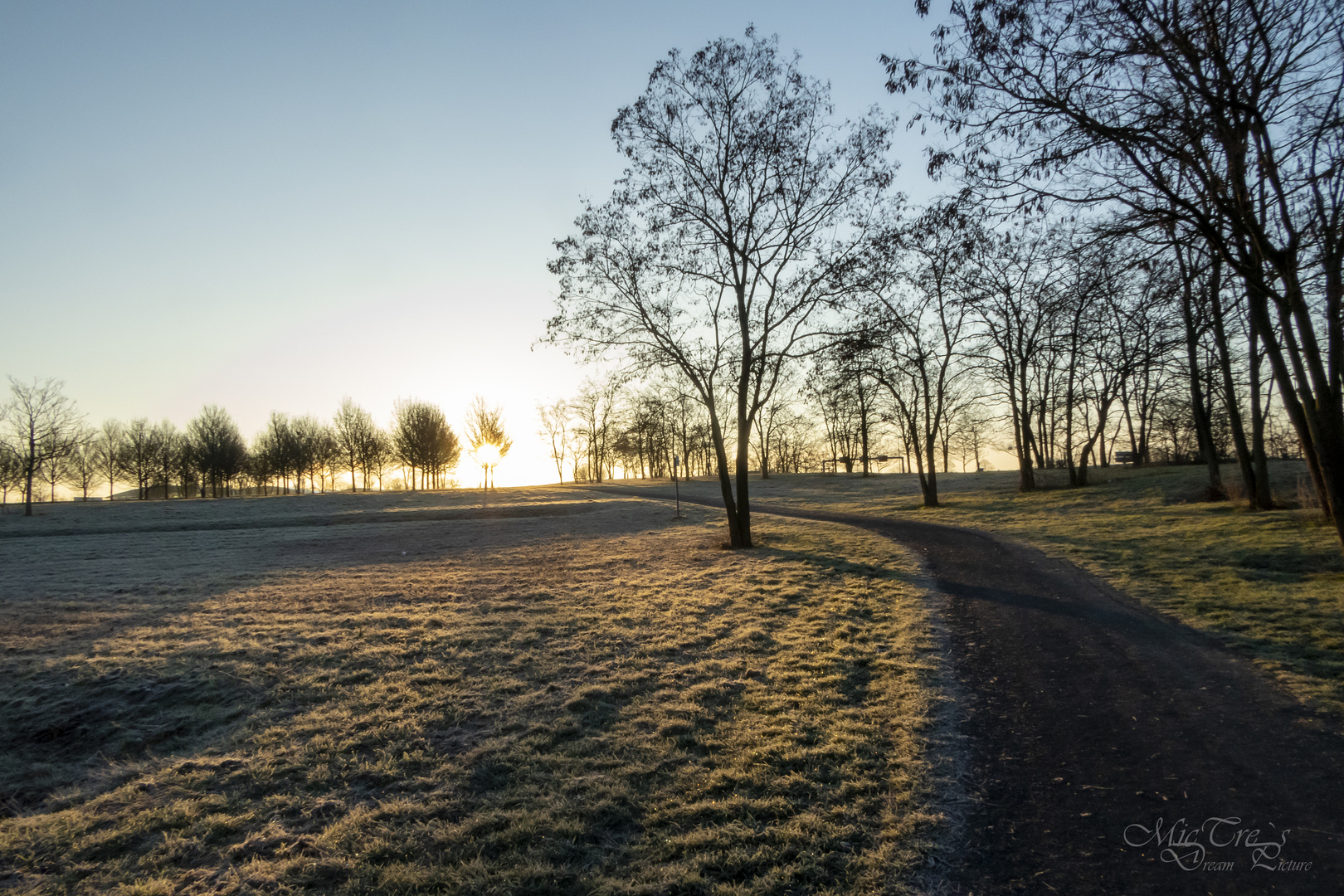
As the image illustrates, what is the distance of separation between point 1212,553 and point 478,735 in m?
14.1

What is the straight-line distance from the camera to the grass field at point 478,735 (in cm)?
391

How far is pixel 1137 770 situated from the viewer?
4605 mm

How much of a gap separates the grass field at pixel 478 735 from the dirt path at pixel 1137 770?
53 cm

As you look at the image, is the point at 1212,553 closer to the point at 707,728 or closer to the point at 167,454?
the point at 707,728

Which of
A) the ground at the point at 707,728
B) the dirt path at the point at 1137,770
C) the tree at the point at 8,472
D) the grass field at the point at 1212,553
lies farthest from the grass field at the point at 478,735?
the tree at the point at 8,472

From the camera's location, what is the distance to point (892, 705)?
20.3ft

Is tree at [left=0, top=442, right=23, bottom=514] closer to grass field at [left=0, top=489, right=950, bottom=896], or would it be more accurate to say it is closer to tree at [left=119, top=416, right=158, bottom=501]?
tree at [left=119, top=416, right=158, bottom=501]

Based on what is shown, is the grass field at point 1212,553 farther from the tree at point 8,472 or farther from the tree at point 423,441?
the tree at point 8,472

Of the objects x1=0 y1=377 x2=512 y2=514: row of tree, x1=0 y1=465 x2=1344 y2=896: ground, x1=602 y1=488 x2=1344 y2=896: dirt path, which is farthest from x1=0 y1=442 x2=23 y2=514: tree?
x1=602 y1=488 x2=1344 y2=896: dirt path

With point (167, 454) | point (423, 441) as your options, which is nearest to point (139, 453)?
point (167, 454)

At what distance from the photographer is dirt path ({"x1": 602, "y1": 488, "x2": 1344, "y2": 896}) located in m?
3.50

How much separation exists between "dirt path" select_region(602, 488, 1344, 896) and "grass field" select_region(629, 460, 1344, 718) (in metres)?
0.66

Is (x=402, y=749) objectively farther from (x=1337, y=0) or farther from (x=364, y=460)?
(x=364, y=460)

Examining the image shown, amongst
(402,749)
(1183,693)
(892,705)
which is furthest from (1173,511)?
(402,749)
